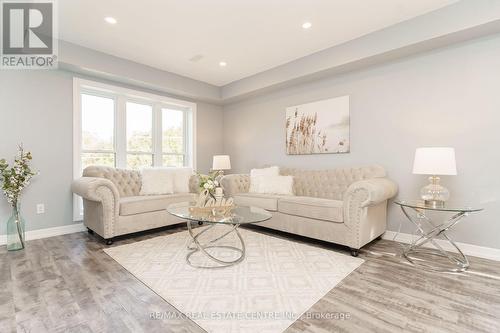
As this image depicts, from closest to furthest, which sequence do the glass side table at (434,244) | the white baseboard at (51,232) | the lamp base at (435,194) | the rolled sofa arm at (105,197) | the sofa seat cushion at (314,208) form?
the glass side table at (434,244), the lamp base at (435,194), the sofa seat cushion at (314,208), the rolled sofa arm at (105,197), the white baseboard at (51,232)

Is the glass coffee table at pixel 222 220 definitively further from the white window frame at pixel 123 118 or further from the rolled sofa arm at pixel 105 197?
the white window frame at pixel 123 118

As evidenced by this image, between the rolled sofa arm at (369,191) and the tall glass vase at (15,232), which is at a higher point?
the rolled sofa arm at (369,191)

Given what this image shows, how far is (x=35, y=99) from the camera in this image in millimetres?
3271

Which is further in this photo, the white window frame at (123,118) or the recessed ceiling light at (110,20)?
the white window frame at (123,118)

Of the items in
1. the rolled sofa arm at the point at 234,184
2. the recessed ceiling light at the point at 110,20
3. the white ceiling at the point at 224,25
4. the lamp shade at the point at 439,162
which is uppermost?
the white ceiling at the point at 224,25

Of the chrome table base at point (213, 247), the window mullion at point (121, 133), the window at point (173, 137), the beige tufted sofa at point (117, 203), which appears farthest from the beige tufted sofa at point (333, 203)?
the window mullion at point (121, 133)

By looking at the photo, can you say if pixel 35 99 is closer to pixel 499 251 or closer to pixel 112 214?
pixel 112 214

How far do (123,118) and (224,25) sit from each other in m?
2.38

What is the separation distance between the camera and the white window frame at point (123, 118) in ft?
11.8

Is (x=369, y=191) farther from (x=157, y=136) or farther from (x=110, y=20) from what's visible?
(x=157, y=136)

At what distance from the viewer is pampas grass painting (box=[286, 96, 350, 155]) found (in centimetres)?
367


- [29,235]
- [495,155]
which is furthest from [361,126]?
[29,235]

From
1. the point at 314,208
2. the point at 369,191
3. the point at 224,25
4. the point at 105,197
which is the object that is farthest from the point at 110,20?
the point at 369,191

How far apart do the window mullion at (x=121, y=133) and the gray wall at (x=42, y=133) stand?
66 cm
